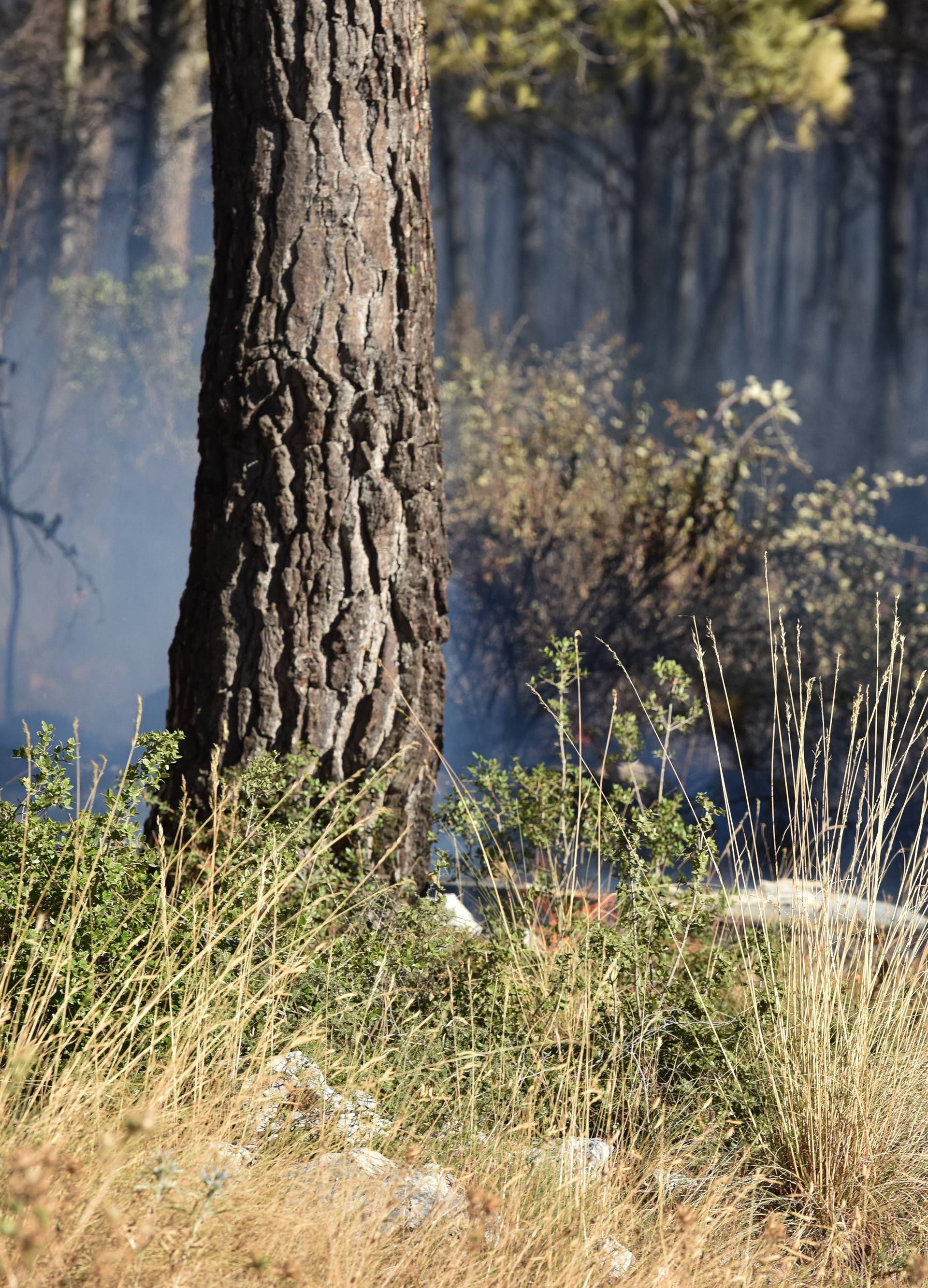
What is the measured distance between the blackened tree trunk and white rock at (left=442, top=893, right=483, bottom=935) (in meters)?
0.20

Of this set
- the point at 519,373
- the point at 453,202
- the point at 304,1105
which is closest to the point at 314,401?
the point at 304,1105

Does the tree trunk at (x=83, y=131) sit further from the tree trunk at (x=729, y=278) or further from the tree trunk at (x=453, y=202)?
the tree trunk at (x=729, y=278)

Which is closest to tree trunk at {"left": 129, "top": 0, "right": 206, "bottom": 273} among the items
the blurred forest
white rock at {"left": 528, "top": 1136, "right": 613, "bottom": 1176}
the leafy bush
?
the blurred forest

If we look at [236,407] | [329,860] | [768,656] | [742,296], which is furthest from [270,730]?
[742,296]

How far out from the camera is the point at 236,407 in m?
2.74

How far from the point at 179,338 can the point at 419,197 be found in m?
6.40

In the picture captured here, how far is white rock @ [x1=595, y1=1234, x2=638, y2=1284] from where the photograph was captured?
5.48 ft

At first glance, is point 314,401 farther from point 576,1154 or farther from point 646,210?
point 646,210

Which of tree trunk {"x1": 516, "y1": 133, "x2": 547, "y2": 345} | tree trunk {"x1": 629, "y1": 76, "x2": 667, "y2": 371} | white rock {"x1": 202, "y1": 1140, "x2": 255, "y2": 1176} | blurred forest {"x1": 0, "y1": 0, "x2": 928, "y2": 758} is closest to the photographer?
white rock {"x1": 202, "y1": 1140, "x2": 255, "y2": 1176}

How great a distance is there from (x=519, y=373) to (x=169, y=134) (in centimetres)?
355

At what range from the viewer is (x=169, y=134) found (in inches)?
334

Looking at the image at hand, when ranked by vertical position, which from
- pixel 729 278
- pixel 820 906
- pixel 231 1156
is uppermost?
pixel 729 278

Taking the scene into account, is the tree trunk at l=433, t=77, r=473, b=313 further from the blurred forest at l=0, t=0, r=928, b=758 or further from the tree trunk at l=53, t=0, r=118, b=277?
the tree trunk at l=53, t=0, r=118, b=277

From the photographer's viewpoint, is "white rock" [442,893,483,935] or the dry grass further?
"white rock" [442,893,483,935]
